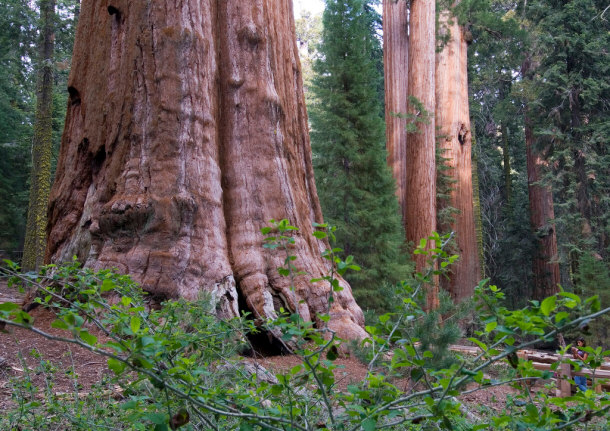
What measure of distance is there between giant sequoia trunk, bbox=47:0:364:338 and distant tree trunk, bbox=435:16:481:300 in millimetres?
9117

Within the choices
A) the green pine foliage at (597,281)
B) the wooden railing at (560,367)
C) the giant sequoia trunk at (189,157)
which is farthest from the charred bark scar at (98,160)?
the green pine foliage at (597,281)

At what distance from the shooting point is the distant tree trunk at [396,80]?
1529 cm

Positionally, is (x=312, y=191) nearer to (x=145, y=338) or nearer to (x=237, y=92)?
(x=237, y=92)

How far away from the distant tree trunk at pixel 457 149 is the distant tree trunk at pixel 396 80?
105cm

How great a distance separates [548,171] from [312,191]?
13.4 m

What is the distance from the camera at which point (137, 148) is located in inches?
227

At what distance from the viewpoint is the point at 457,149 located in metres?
15.5

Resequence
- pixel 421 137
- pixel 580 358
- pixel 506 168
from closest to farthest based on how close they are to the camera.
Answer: pixel 580 358, pixel 421 137, pixel 506 168

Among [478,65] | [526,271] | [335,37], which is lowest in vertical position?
[526,271]

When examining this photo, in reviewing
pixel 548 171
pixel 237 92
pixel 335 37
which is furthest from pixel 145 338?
pixel 548 171

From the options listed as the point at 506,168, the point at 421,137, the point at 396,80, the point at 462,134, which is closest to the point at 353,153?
the point at 421,137

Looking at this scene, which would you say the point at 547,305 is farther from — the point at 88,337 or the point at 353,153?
the point at 353,153

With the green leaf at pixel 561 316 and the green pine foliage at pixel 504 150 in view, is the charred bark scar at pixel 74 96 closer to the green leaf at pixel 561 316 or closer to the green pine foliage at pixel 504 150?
the green leaf at pixel 561 316

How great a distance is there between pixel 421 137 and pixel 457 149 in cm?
263
